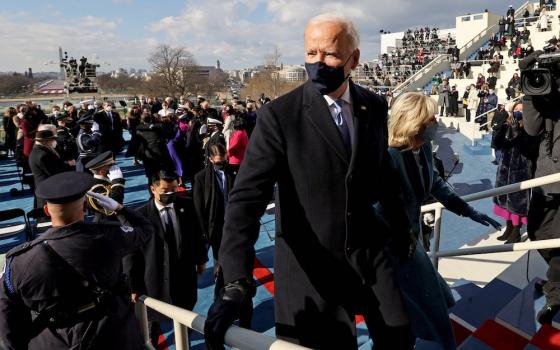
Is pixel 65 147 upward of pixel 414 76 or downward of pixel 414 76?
downward

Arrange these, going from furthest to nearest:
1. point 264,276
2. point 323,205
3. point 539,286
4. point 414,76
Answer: point 414,76, point 264,276, point 539,286, point 323,205

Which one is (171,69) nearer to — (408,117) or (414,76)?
(414,76)

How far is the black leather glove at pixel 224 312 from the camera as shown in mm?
1257

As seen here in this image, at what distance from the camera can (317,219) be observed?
151 cm

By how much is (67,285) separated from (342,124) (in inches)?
59.5

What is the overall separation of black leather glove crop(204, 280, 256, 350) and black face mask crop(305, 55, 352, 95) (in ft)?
2.51

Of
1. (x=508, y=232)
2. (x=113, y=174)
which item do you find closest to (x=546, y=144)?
(x=508, y=232)

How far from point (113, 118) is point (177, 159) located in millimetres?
3938

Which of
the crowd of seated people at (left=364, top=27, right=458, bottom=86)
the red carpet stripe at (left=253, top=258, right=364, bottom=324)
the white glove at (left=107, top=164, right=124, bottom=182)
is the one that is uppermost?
the crowd of seated people at (left=364, top=27, right=458, bottom=86)

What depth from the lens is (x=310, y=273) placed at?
1.55 m

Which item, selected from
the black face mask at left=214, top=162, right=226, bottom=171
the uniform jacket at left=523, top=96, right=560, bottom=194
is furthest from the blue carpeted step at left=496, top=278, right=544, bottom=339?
the black face mask at left=214, top=162, right=226, bottom=171

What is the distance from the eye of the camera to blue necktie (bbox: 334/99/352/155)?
5.02ft

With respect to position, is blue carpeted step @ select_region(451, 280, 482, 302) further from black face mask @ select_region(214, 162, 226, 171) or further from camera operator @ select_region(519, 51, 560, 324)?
black face mask @ select_region(214, 162, 226, 171)

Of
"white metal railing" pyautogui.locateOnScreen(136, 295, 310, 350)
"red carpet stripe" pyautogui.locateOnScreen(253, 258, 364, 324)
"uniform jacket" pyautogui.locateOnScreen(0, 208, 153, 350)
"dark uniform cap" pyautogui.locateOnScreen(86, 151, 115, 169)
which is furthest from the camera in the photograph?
"red carpet stripe" pyautogui.locateOnScreen(253, 258, 364, 324)
